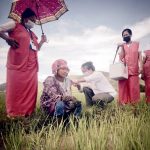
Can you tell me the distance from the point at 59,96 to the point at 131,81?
183 cm

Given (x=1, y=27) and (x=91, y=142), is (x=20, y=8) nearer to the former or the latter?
(x=1, y=27)

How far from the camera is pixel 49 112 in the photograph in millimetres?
3498

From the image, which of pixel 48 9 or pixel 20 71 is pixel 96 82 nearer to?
pixel 48 9

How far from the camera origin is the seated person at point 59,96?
3367 millimetres

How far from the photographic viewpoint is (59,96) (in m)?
3.39

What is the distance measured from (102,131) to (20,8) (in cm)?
241

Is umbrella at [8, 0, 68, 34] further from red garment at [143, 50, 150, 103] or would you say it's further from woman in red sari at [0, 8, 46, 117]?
red garment at [143, 50, 150, 103]

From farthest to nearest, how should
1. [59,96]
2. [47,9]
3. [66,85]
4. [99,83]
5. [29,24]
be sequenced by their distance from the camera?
[99,83]
[47,9]
[29,24]
[66,85]
[59,96]

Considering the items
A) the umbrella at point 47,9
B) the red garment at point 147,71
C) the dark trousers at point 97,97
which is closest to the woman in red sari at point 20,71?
the umbrella at point 47,9

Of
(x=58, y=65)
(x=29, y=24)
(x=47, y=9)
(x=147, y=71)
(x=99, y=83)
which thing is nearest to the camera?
(x=58, y=65)

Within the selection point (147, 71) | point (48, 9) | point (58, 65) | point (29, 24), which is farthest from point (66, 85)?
point (147, 71)

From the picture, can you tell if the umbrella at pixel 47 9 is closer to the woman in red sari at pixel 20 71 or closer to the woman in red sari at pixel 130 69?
the woman in red sari at pixel 20 71

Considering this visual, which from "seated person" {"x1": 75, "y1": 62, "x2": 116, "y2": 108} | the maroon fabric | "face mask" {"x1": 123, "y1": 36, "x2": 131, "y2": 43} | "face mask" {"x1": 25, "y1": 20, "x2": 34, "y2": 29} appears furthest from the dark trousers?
"face mask" {"x1": 25, "y1": 20, "x2": 34, "y2": 29}

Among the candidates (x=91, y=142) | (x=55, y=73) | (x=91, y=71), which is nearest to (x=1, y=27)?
(x=55, y=73)
